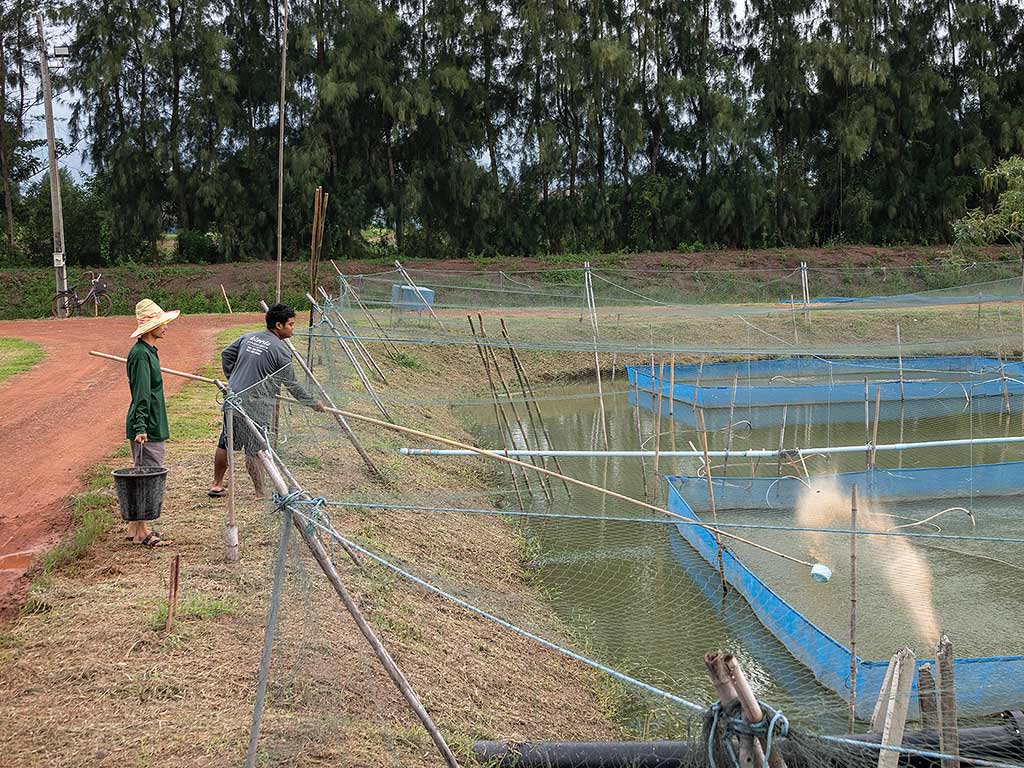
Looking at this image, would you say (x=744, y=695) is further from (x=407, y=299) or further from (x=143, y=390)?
(x=407, y=299)

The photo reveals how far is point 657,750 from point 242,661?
1909 mm

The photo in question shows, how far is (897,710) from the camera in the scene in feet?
11.2

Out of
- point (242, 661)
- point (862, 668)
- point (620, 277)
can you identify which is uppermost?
point (620, 277)

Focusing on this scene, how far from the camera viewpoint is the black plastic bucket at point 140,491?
542cm

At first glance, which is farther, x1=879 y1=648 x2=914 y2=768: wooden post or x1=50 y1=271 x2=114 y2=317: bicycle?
x1=50 y1=271 x2=114 y2=317: bicycle

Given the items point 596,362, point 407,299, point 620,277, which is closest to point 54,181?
point 407,299

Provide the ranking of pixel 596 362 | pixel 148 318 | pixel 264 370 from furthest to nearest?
pixel 596 362
pixel 264 370
pixel 148 318

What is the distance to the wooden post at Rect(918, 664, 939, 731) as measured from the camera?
3.84 metres

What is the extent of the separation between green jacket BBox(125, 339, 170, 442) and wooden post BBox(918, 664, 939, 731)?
13.5 ft

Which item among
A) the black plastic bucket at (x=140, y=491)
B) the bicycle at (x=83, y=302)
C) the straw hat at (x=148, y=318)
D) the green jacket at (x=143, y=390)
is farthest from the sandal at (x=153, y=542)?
the bicycle at (x=83, y=302)

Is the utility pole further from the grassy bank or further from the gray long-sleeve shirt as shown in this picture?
the gray long-sleeve shirt

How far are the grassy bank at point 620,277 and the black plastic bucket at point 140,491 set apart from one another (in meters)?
15.9

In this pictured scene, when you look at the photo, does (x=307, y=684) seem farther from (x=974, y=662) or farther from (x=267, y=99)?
(x=267, y=99)

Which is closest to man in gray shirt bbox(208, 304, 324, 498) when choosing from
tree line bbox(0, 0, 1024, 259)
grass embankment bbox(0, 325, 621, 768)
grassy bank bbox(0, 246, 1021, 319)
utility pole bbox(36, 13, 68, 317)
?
grass embankment bbox(0, 325, 621, 768)
